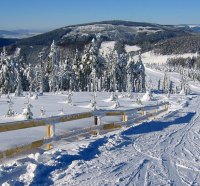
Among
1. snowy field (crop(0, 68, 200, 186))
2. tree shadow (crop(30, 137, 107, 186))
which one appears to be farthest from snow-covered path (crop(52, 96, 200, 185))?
tree shadow (crop(30, 137, 107, 186))

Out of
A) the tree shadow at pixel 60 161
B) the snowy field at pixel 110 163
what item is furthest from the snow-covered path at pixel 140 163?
the tree shadow at pixel 60 161

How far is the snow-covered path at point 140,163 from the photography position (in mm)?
8344

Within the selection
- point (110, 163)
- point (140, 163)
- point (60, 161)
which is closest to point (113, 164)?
point (110, 163)

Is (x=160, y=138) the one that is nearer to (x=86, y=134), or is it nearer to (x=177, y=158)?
(x=86, y=134)

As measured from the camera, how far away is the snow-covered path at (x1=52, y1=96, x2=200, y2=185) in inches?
328

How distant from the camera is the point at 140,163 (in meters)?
10.2

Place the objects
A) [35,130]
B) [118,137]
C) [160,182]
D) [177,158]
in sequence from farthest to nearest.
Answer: [35,130] → [118,137] → [177,158] → [160,182]

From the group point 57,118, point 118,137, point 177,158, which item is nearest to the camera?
point 177,158

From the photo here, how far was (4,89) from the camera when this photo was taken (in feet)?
236

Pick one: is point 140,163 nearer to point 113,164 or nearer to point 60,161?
point 113,164

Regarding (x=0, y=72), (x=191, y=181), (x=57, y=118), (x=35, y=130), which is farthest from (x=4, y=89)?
(x=191, y=181)

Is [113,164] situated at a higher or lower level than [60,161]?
lower

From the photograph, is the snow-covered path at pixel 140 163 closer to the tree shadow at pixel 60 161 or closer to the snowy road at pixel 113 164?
the snowy road at pixel 113 164

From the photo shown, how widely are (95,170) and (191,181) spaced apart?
200 cm
